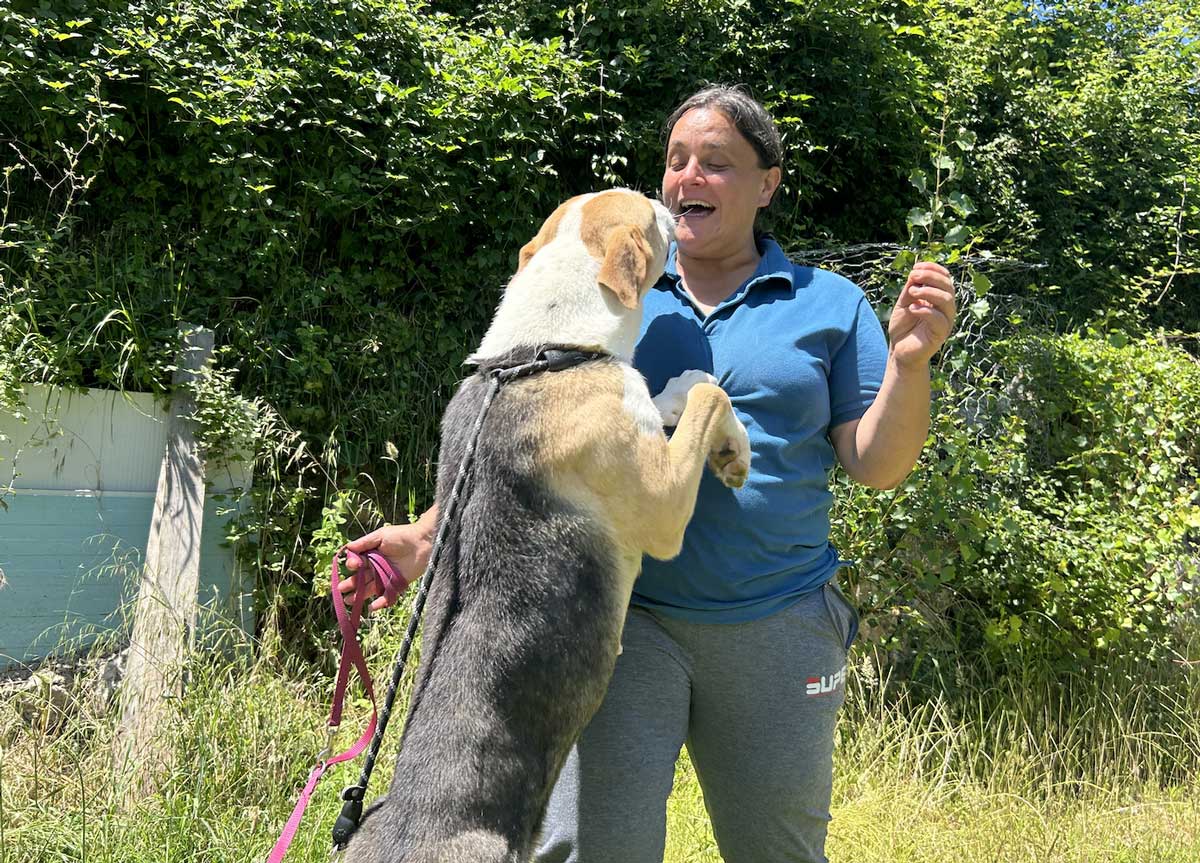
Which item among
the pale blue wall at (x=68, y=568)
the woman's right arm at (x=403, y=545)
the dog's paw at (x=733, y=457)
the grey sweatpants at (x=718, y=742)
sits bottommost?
the pale blue wall at (x=68, y=568)

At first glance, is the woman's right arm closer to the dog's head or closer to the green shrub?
the dog's head

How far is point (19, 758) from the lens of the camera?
148 inches

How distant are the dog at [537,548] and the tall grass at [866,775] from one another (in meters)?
1.90

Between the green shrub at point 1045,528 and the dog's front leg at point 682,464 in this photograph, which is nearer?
the dog's front leg at point 682,464

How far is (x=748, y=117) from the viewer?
277 cm

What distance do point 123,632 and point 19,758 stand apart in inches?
26.6

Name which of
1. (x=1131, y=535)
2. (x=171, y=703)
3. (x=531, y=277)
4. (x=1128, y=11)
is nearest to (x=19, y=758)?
(x=171, y=703)

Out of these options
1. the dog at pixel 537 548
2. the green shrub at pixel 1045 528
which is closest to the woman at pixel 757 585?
the dog at pixel 537 548

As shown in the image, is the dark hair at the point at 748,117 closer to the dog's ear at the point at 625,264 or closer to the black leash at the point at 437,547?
the dog's ear at the point at 625,264

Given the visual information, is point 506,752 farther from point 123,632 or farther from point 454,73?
point 454,73

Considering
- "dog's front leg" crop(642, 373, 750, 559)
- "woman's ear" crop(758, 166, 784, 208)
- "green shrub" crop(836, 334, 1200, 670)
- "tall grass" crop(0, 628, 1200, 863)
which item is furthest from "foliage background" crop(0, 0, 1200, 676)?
"dog's front leg" crop(642, 373, 750, 559)

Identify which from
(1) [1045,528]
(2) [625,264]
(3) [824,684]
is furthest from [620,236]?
(1) [1045,528]

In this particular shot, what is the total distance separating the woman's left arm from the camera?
2.41 metres

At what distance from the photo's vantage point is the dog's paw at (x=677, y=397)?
259cm
